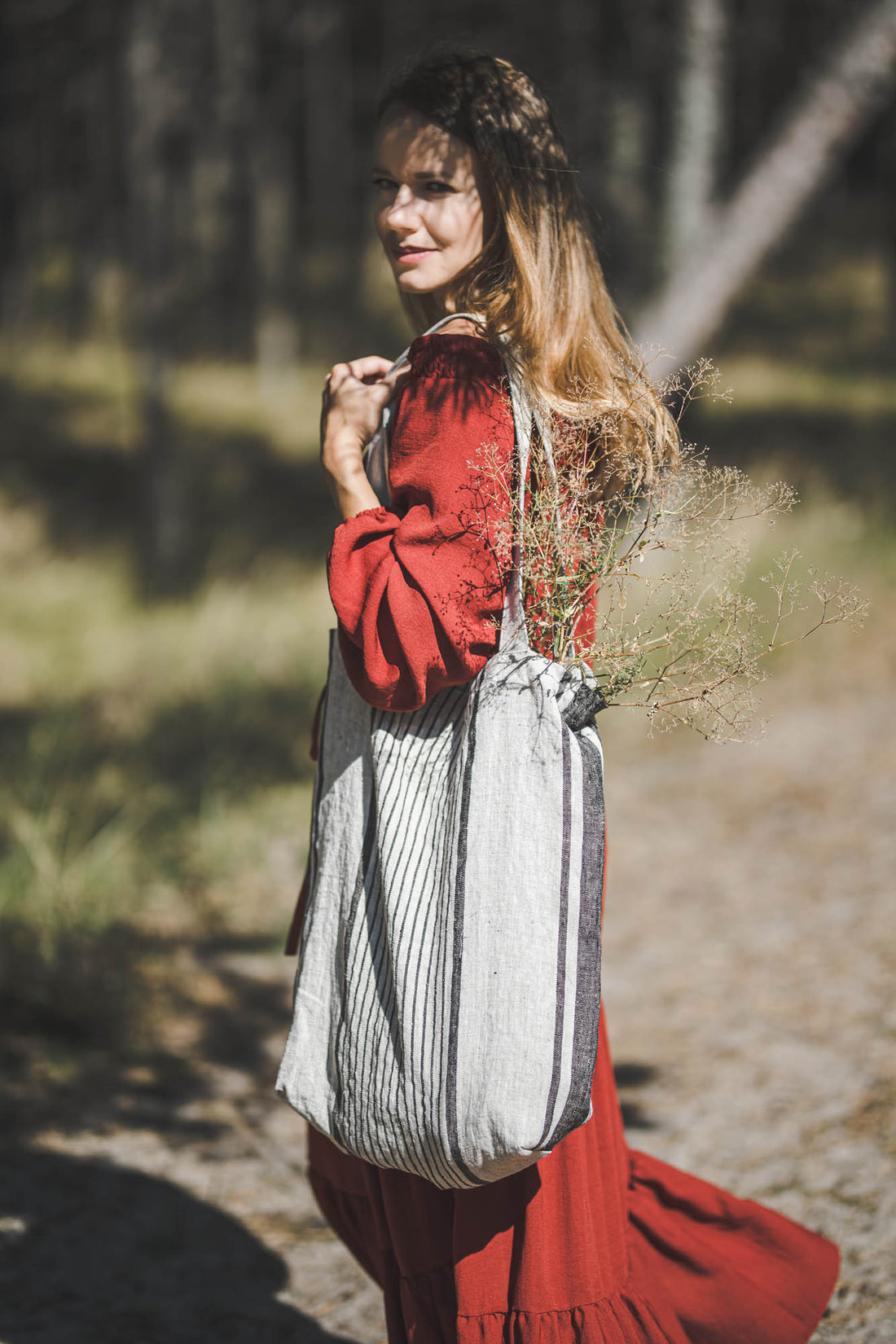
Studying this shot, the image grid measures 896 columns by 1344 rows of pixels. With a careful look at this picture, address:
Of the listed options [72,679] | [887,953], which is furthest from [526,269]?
[72,679]

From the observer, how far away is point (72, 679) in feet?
19.9

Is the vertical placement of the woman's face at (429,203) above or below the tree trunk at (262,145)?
below

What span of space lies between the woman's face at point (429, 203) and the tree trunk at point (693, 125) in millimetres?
6321

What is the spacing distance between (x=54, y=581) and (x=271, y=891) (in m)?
4.28

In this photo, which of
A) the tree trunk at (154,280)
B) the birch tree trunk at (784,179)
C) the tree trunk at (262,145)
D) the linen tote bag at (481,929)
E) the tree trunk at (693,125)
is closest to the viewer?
the linen tote bag at (481,929)

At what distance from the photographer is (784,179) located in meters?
6.93

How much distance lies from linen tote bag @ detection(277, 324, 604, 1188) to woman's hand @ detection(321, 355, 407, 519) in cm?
21

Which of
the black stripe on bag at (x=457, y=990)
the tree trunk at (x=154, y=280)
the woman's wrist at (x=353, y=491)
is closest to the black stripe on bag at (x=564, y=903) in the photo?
the black stripe on bag at (x=457, y=990)

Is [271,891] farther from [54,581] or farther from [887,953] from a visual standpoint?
[54,581]

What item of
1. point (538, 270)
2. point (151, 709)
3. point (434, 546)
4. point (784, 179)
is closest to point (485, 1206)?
point (434, 546)

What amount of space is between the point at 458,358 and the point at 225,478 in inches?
377

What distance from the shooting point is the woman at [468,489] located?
1475 millimetres

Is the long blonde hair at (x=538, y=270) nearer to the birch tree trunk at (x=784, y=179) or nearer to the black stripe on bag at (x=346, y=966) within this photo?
the black stripe on bag at (x=346, y=966)

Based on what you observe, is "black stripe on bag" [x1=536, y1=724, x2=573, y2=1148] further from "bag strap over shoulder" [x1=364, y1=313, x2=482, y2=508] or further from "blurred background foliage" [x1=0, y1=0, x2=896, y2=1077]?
"blurred background foliage" [x1=0, y1=0, x2=896, y2=1077]
